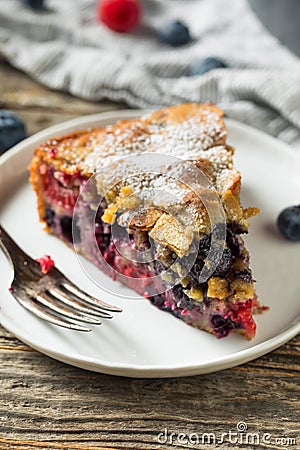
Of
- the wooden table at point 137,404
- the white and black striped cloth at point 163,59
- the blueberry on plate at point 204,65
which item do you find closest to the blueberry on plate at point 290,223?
the wooden table at point 137,404

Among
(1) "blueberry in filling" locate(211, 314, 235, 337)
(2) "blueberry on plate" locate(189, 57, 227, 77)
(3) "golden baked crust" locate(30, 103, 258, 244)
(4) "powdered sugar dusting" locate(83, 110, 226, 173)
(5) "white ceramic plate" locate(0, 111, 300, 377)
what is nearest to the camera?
(5) "white ceramic plate" locate(0, 111, 300, 377)

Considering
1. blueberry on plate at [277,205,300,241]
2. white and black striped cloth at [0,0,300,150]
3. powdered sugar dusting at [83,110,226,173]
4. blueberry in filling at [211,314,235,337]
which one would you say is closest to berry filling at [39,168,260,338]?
blueberry in filling at [211,314,235,337]

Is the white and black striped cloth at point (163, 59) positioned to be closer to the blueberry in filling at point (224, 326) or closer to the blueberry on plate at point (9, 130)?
the blueberry on plate at point (9, 130)

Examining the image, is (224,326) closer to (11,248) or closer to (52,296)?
(52,296)

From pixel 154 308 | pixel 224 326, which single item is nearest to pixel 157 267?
pixel 154 308

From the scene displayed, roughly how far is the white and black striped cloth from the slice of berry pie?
0.56 m

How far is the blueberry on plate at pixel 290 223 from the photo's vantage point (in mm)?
2706

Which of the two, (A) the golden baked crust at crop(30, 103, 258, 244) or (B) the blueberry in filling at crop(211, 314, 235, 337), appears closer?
(B) the blueberry in filling at crop(211, 314, 235, 337)

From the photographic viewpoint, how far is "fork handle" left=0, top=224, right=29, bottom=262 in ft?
8.49

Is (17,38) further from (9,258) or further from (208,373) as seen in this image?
(208,373)

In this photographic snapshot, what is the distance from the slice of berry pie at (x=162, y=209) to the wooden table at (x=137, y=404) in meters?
0.20

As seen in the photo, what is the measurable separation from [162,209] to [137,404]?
69cm

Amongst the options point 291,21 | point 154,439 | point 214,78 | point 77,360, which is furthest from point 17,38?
point 154,439

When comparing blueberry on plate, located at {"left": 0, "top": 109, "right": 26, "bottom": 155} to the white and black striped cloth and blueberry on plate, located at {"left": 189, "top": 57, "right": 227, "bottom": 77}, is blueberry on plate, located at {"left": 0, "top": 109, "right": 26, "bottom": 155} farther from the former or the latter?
blueberry on plate, located at {"left": 189, "top": 57, "right": 227, "bottom": 77}
